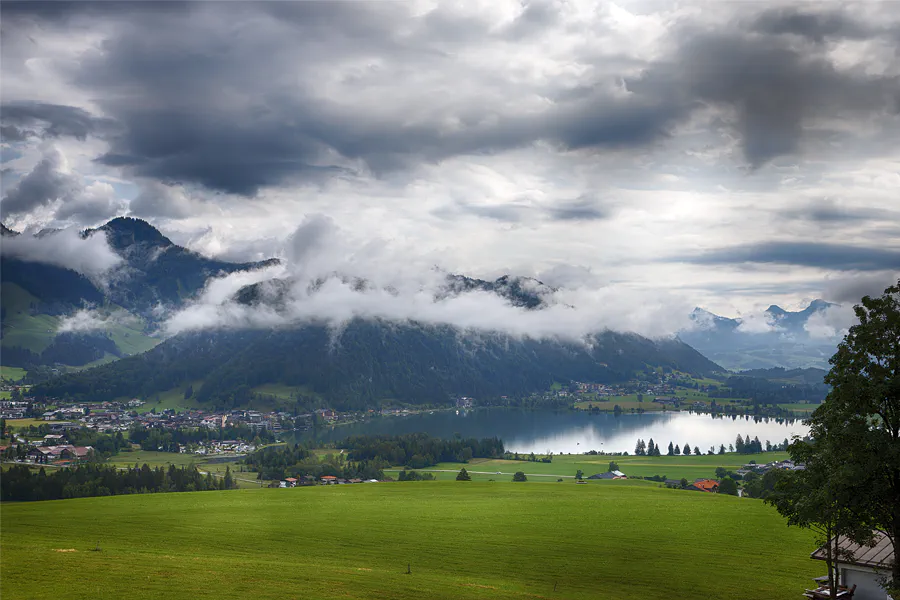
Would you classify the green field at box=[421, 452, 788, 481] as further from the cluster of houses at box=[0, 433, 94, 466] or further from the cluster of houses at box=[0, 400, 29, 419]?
the cluster of houses at box=[0, 400, 29, 419]

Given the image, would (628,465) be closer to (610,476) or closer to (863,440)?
(610,476)

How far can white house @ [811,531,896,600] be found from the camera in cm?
2191

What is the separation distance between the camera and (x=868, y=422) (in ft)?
66.1

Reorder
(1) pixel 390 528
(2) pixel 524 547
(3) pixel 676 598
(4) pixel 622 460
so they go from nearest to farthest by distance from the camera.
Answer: (3) pixel 676 598 < (2) pixel 524 547 < (1) pixel 390 528 < (4) pixel 622 460

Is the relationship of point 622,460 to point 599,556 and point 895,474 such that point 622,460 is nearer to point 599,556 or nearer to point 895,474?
point 599,556

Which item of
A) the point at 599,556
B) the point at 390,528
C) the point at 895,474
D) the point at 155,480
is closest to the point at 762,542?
the point at 599,556

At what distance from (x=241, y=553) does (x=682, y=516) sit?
94.7ft

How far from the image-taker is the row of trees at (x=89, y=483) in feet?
234

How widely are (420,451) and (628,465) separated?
41.4 metres

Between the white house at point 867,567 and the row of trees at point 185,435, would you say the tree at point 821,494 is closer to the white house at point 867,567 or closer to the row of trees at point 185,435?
the white house at point 867,567

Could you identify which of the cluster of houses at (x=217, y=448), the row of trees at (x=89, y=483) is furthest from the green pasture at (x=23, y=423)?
the row of trees at (x=89, y=483)

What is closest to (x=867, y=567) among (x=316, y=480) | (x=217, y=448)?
(x=316, y=480)

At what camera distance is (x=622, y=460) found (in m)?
130

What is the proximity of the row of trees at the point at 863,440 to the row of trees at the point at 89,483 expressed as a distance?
6747cm
